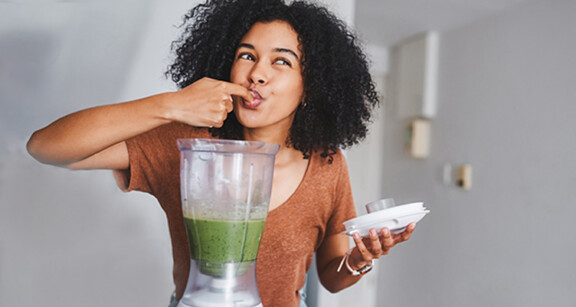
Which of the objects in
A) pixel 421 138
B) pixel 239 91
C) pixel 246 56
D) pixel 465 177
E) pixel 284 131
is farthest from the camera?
pixel 421 138

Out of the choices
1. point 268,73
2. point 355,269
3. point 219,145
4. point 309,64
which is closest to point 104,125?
point 219,145

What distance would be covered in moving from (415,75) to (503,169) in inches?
A: 32.9

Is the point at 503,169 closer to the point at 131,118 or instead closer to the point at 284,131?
the point at 284,131

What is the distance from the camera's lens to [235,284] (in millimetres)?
631

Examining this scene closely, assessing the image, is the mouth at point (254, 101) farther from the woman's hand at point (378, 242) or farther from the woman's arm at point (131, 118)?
the woman's hand at point (378, 242)

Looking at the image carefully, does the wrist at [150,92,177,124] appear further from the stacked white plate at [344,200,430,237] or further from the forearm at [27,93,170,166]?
the stacked white plate at [344,200,430,237]

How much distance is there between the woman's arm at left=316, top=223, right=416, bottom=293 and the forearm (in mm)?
372

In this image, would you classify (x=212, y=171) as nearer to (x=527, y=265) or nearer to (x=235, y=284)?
(x=235, y=284)

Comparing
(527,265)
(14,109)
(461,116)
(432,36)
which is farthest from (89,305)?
(432,36)

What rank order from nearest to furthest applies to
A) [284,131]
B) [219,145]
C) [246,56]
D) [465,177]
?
[219,145] → [246,56] → [284,131] → [465,177]

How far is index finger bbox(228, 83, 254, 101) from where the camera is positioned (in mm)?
684

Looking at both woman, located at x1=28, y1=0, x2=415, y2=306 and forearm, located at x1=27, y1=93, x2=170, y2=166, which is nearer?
forearm, located at x1=27, y1=93, x2=170, y2=166

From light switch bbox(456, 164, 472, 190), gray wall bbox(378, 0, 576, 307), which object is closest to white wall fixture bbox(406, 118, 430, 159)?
gray wall bbox(378, 0, 576, 307)

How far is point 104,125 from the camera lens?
0.64m
